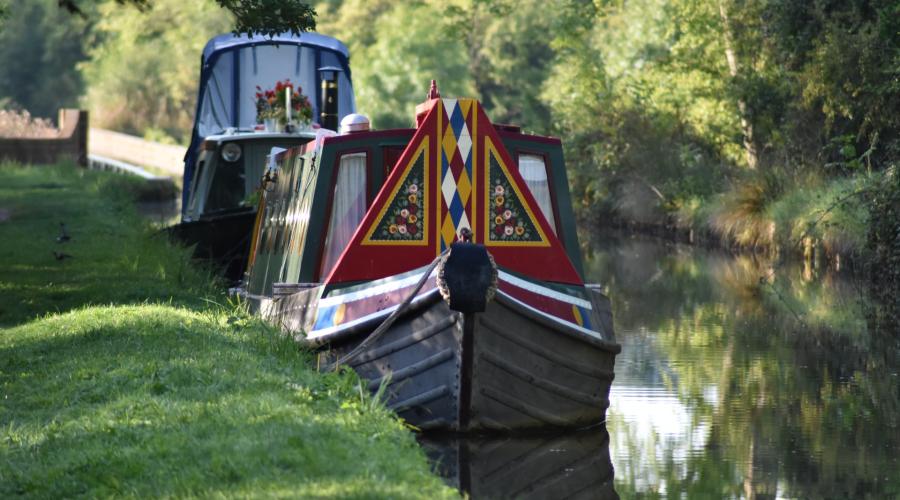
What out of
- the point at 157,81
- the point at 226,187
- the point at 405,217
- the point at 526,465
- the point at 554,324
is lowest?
the point at 526,465

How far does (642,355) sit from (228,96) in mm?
9438

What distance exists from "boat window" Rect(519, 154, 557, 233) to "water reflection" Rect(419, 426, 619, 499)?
7.11 ft

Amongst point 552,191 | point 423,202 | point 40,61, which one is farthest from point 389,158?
point 40,61

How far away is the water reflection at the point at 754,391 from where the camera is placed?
411 inches

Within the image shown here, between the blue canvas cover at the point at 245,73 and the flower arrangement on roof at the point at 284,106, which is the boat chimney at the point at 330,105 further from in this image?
the blue canvas cover at the point at 245,73

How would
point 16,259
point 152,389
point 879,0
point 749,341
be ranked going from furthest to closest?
point 879,0 < point 16,259 < point 749,341 < point 152,389

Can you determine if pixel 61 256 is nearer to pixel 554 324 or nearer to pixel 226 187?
pixel 226 187

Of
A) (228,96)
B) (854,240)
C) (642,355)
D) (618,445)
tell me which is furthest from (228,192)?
(618,445)

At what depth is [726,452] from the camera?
11.1 metres

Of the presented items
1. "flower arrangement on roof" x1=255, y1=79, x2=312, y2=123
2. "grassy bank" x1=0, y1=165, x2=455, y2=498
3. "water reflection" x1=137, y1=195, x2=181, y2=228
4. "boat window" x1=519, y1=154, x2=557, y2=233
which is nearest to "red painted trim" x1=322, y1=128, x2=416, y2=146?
"boat window" x1=519, y1=154, x2=557, y2=233

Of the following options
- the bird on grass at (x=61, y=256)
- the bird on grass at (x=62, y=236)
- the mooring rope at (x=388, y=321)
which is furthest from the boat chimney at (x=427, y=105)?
the bird on grass at (x=62, y=236)

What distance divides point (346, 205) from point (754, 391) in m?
3.95

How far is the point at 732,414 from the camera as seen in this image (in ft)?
41.8

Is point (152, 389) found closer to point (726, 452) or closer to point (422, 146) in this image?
point (422, 146)
